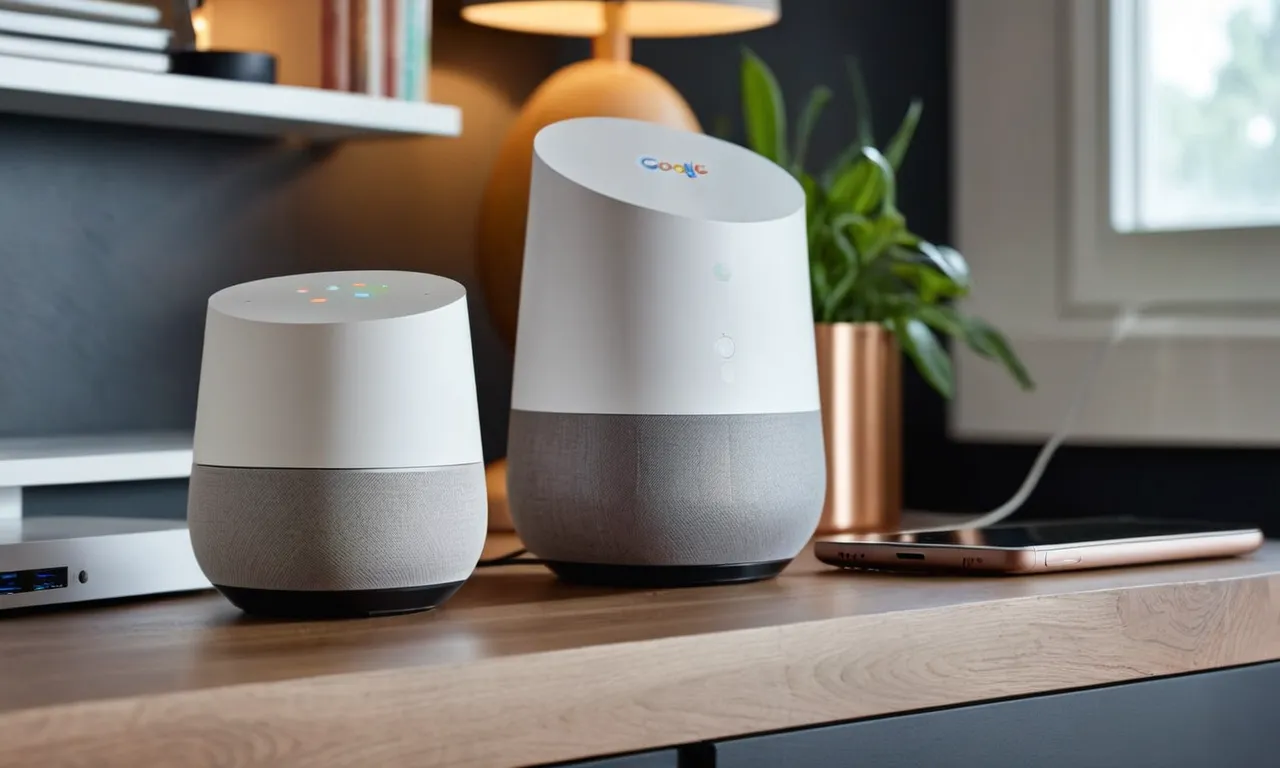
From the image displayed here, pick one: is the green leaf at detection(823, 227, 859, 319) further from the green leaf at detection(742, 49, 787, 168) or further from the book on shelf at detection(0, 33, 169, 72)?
the book on shelf at detection(0, 33, 169, 72)

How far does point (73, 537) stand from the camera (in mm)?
854

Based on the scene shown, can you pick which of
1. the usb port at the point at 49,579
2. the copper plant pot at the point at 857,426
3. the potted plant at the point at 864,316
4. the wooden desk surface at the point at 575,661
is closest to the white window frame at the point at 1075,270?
the potted plant at the point at 864,316

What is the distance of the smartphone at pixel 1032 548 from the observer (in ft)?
3.04

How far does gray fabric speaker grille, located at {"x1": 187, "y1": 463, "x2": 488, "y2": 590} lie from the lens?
748 mm

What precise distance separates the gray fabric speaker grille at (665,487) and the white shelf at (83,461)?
29 centimetres

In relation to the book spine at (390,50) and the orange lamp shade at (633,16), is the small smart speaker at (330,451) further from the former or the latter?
the orange lamp shade at (633,16)

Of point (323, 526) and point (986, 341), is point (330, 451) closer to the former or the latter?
point (323, 526)

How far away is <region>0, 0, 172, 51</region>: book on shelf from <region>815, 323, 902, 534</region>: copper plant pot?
0.55m

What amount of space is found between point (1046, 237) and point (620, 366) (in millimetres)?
794

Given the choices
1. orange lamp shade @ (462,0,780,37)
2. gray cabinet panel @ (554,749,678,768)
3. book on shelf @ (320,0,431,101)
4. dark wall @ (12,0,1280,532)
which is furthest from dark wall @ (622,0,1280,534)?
gray cabinet panel @ (554,749,678,768)

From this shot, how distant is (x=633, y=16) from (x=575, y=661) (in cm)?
82

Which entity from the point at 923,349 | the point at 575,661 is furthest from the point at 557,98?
the point at 575,661

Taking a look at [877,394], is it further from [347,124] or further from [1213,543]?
[347,124]

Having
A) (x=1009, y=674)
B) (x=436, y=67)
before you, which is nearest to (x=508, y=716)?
(x=1009, y=674)
